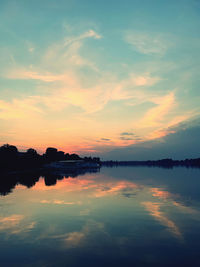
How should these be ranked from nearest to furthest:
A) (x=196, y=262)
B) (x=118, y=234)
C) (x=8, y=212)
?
(x=196, y=262) < (x=118, y=234) < (x=8, y=212)

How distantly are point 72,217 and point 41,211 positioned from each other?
5.78m

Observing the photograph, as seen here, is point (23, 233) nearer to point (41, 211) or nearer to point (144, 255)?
point (41, 211)

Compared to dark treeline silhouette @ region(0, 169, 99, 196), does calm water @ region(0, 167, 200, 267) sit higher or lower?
lower

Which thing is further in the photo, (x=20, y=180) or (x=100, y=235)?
(x=20, y=180)

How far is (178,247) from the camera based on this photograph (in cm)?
1806

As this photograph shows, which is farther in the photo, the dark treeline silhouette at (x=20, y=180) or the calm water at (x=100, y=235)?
the dark treeline silhouette at (x=20, y=180)

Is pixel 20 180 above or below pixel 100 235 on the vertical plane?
above

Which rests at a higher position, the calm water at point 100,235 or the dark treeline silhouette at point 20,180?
the dark treeline silhouette at point 20,180

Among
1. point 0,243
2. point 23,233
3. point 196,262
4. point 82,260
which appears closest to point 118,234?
point 82,260

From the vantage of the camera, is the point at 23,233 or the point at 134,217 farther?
the point at 134,217

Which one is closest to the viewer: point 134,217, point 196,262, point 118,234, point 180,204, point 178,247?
point 196,262

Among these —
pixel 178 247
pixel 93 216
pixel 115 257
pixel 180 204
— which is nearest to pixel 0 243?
pixel 115 257

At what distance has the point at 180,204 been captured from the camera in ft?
116

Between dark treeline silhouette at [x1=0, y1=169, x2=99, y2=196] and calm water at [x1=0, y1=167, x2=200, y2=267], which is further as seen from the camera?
dark treeline silhouette at [x1=0, y1=169, x2=99, y2=196]
